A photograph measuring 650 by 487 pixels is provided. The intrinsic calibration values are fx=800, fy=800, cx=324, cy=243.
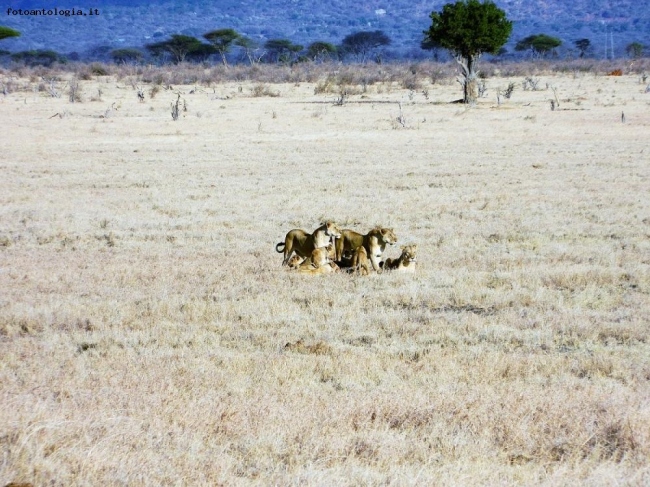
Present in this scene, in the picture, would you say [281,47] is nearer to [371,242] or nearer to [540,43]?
[540,43]

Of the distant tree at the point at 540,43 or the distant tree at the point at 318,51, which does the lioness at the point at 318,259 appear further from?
the distant tree at the point at 540,43

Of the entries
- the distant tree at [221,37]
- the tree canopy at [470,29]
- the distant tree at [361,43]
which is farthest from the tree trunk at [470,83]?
the distant tree at [361,43]

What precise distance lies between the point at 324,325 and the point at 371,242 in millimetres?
2417

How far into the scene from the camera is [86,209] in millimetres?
15211

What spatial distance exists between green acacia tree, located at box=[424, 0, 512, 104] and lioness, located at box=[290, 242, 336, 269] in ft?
114

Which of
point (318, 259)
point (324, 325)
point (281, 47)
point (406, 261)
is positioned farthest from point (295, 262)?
point (281, 47)

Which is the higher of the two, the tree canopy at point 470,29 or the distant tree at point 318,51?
the distant tree at point 318,51

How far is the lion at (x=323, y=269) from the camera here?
9.88 metres

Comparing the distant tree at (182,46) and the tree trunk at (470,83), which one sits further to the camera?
the distant tree at (182,46)

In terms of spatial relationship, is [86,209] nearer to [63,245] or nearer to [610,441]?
[63,245]

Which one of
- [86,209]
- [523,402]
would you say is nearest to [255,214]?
[86,209]

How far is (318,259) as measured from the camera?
33.0ft

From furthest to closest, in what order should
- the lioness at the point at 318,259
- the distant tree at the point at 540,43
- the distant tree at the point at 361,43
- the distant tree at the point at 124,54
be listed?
the distant tree at the point at 361,43
the distant tree at the point at 124,54
the distant tree at the point at 540,43
the lioness at the point at 318,259

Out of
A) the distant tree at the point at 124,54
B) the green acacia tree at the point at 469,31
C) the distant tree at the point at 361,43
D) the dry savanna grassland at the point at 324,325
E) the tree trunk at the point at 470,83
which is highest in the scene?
the distant tree at the point at 361,43
